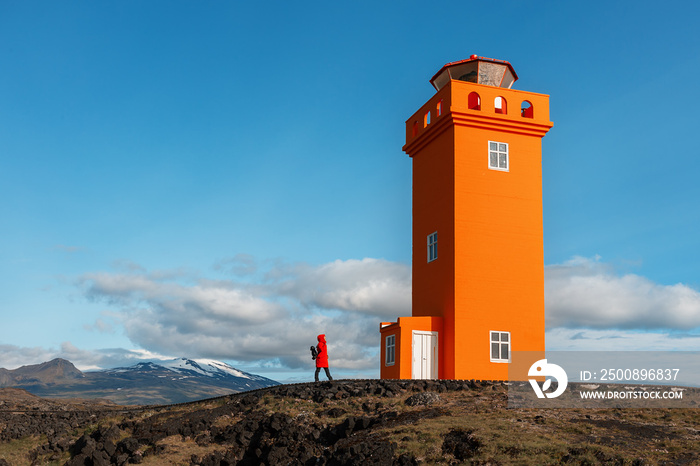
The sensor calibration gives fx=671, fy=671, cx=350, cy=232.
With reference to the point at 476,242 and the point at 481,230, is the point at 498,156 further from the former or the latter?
the point at 476,242

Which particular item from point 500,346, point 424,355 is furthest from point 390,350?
point 500,346

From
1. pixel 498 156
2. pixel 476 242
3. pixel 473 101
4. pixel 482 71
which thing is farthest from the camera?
pixel 482 71

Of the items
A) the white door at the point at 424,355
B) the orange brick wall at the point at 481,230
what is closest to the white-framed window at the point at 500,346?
the orange brick wall at the point at 481,230

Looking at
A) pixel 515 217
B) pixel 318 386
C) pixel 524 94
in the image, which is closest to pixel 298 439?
pixel 318 386

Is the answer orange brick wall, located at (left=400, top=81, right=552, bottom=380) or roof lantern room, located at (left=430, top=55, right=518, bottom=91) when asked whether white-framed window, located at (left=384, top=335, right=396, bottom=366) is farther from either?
roof lantern room, located at (left=430, top=55, right=518, bottom=91)

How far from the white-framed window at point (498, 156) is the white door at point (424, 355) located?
23.6 ft

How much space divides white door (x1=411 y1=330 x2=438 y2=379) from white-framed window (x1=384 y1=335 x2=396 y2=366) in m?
0.98

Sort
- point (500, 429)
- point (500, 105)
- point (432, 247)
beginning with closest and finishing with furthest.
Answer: point (500, 429), point (432, 247), point (500, 105)

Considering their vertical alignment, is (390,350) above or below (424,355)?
above

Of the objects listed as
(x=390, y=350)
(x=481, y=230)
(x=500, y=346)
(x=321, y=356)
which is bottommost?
(x=321, y=356)

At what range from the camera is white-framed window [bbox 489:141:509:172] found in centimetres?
2703

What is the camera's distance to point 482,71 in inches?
1144

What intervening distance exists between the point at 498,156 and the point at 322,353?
423 inches

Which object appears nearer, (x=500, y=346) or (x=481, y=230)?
(x=500, y=346)
